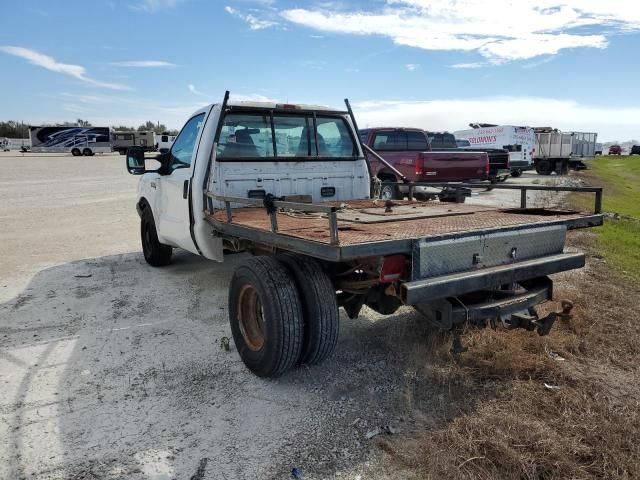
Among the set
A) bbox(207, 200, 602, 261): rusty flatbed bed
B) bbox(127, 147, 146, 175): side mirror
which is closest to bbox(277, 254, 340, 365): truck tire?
bbox(207, 200, 602, 261): rusty flatbed bed

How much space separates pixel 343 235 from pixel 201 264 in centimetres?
445

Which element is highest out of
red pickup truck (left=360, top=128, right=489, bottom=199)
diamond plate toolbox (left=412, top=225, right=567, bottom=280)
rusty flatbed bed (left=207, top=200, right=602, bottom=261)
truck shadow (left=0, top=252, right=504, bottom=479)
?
red pickup truck (left=360, top=128, right=489, bottom=199)

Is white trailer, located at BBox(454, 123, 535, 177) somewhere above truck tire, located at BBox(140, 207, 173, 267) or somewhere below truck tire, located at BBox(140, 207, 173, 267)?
above

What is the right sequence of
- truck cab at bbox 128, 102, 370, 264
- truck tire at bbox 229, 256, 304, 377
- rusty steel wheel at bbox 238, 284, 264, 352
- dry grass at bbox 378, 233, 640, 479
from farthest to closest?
truck cab at bbox 128, 102, 370, 264 < rusty steel wheel at bbox 238, 284, 264, 352 < truck tire at bbox 229, 256, 304, 377 < dry grass at bbox 378, 233, 640, 479

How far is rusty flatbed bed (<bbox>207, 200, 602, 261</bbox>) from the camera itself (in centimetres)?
283

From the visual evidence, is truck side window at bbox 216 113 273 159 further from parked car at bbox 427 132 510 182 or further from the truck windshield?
parked car at bbox 427 132 510 182

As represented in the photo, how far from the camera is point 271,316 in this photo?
3373mm

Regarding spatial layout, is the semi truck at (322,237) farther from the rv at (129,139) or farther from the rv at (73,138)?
the rv at (129,139)

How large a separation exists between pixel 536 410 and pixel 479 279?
86 centimetres

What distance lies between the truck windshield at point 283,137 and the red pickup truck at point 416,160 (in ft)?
17.7

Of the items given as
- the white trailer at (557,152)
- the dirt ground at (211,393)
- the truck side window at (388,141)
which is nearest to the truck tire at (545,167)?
the white trailer at (557,152)

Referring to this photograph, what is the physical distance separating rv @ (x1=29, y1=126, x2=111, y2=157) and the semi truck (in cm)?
5131

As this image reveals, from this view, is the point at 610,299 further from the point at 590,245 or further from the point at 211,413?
the point at 211,413

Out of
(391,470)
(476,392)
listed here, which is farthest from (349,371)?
(391,470)
